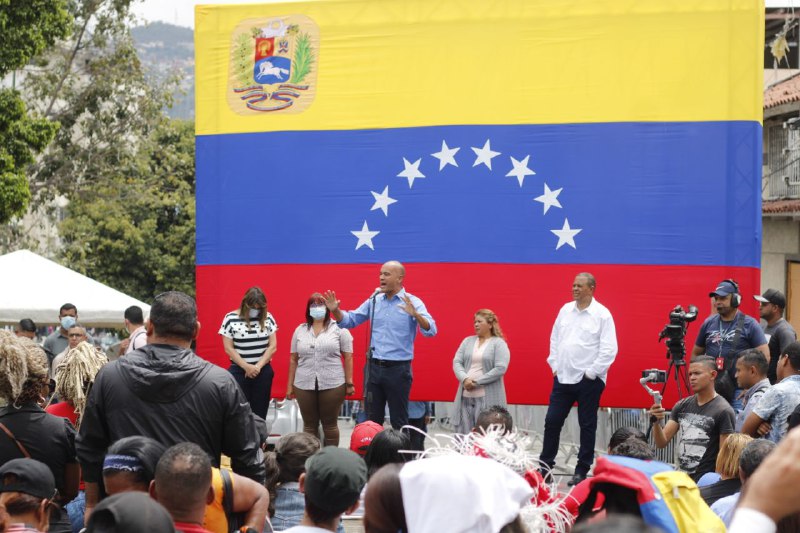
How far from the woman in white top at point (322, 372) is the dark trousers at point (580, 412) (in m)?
1.72

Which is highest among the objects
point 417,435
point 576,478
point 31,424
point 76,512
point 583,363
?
point 31,424

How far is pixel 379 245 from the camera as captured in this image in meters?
9.30

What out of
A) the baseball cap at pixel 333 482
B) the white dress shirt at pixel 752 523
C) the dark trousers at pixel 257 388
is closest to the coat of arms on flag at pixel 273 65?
the dark trousers at pixel 257 388

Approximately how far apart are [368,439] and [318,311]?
3.28m

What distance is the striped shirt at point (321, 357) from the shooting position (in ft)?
27.8

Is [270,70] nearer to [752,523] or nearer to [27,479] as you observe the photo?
[27,479]

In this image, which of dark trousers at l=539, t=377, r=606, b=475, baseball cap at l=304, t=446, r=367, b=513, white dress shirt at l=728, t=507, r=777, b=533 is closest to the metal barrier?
dark trousers at l=539, t=377, r=606, b=475

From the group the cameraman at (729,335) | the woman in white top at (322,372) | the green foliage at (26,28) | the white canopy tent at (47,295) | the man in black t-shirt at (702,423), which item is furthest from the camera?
the green foliage at (26,28)

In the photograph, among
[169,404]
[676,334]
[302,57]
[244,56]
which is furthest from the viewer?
[244,56]

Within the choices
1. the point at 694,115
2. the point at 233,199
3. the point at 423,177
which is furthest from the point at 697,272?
the point at 233,199

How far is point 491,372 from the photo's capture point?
827cm

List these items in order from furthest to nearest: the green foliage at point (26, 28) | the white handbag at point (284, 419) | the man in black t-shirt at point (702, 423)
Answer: the green foliage at point (26, 28), the white handbag at point (284, 419), the man in black t-shirt at point (702, 423)

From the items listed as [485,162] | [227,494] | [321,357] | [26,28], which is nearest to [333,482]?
[227,494]

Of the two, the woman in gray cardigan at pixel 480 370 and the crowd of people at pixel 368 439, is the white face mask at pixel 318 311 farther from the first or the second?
the woman in gray cardigan at pixel 480 370
